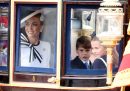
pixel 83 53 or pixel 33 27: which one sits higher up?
pixel 33 27

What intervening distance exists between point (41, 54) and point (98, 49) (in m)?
0.35

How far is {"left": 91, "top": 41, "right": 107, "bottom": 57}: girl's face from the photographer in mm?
2773

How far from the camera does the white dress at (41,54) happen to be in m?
2.80

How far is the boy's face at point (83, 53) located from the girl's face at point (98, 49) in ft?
0.12

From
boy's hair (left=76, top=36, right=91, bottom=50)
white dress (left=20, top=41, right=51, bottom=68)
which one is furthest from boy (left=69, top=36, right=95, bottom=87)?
white dress (left=20, top=41, right=51, bottom=68)

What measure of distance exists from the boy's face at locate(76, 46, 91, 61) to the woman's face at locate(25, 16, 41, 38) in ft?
0.92

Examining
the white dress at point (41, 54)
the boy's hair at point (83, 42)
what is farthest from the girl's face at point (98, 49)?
the white dress at point (41, 54)

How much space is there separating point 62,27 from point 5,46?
15.9 inches

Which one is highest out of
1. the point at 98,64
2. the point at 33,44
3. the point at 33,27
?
the point at 33,27

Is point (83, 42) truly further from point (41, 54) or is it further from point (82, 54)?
point (41, 54)

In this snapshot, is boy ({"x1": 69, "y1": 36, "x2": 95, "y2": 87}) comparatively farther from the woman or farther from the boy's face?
the woman

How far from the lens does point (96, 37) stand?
9.05 ft

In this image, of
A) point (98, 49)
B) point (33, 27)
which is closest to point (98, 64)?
point (98, 49)

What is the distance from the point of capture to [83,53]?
9.12ft
